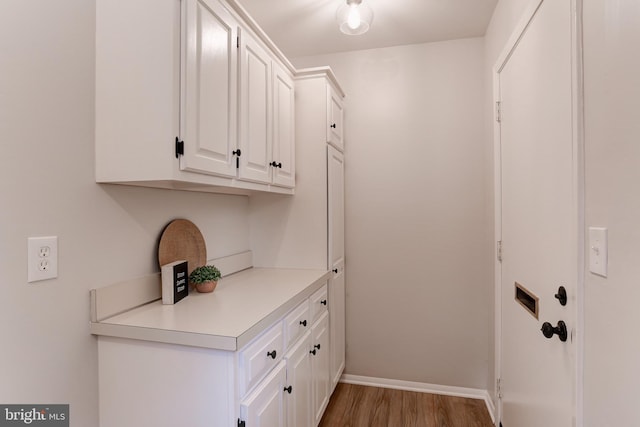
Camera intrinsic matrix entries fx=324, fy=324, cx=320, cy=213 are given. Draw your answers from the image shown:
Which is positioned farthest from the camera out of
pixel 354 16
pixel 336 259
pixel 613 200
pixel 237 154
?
pixel 336 259

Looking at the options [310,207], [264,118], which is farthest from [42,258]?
[310,207]

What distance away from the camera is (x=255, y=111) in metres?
1.66

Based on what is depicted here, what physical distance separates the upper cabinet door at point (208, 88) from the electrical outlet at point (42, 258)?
474 mm

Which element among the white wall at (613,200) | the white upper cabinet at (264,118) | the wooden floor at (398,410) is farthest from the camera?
the wooden floor at (398,410)

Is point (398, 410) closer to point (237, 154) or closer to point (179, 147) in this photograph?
point (237, 154)

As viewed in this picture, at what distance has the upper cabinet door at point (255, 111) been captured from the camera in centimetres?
154

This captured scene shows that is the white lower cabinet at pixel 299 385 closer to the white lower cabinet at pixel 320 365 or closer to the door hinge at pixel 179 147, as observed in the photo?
the white lower cabinet at pixel 320 365

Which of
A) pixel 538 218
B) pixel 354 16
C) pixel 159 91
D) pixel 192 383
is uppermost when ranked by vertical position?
pixel 354 16

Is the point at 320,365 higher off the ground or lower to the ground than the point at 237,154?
lower

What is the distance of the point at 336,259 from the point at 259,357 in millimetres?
1172

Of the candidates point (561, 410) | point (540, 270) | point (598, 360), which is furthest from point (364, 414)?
point (598, 360)

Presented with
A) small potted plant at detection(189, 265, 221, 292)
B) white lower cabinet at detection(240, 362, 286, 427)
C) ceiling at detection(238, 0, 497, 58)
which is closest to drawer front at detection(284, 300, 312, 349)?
white lower cabinet at detection(240, 362, 286, 427)

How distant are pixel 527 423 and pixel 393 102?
2107 millimetres

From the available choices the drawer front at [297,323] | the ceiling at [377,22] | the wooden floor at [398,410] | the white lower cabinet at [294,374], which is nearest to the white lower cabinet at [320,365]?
the white lower cabinet at [294,374]
